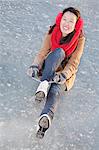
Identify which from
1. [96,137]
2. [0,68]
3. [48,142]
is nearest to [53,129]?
[48,142]

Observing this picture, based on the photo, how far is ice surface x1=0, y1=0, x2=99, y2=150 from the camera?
4.04 metres

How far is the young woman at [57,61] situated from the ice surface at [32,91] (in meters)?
0.36

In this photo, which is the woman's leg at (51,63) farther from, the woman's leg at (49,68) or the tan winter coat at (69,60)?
the tan winter coat at (69,60)

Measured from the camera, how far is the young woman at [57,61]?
3.77 m

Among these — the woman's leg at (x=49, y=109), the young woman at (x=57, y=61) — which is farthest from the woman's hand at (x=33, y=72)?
the woman's leg at (x=49, y=109)

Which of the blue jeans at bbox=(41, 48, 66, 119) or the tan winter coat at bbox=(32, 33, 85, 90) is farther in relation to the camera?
the tan winter coat at bbox=(32, 33, 85, 90)

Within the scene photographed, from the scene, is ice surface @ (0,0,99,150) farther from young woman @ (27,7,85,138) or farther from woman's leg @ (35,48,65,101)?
woman's leg @ (35,48,65,101)

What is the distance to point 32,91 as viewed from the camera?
472 cm

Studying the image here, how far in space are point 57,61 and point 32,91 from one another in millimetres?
990

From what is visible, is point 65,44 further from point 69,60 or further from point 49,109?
point 49,109

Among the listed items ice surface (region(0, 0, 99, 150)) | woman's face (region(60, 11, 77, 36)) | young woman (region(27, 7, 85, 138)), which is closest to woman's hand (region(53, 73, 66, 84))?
young woman (region(27, 7, 85, 138))

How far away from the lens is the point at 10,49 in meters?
5.37

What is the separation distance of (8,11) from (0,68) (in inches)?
69.0

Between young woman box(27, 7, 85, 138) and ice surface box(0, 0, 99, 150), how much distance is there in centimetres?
36
